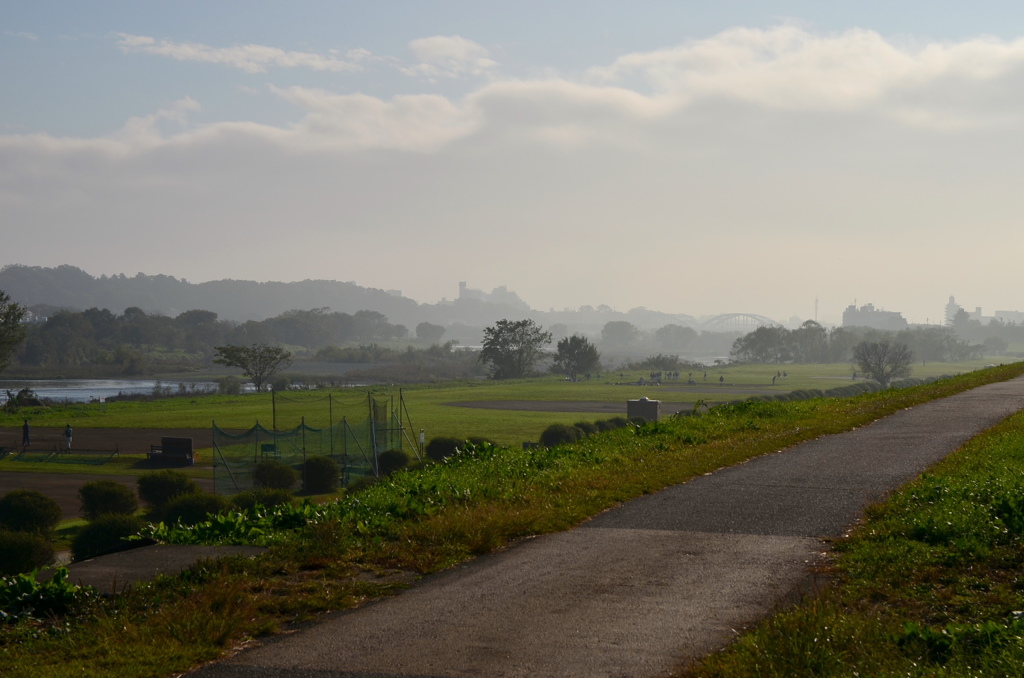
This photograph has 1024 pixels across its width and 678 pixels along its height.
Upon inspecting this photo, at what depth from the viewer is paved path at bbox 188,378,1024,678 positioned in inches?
217

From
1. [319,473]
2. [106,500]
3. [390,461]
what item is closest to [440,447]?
[390,461]

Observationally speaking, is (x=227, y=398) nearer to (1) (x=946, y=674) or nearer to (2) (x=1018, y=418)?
(2) (x=1018, y=418)

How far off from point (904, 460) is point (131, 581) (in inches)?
400

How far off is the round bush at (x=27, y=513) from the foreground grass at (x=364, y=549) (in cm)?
1861

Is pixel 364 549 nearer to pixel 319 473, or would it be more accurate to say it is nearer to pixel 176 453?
pixel 319 473

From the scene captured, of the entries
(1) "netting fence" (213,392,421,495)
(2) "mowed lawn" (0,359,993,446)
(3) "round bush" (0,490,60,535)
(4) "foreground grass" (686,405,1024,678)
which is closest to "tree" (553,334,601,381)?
(2) "mowed lawn" (0,359,993,446)

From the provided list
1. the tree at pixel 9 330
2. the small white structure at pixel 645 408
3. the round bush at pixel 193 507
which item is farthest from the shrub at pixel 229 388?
the round bush at pixel 193 507

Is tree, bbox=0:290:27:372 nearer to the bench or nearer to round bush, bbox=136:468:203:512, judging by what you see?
the bench

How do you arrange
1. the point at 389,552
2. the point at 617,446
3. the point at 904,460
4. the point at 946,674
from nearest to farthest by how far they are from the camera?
the point at 946,674 < the point at 389,552 < the point at 904,460 < the point at 617,446

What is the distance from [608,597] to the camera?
21.9 ft

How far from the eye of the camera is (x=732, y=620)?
6.11 metres

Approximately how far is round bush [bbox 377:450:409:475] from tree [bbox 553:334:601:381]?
121 meters

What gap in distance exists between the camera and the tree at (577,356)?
156125mm

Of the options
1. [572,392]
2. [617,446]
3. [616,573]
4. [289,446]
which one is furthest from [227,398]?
[616,573]
